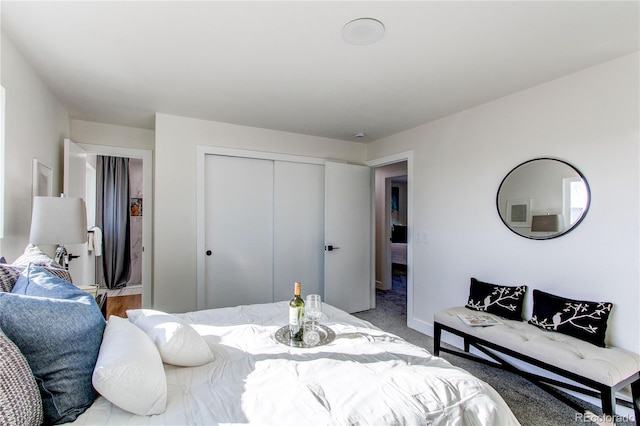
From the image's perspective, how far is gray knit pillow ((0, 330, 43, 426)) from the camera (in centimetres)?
78

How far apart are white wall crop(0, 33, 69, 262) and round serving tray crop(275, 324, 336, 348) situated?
1.69 m

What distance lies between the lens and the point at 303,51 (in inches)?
78.2

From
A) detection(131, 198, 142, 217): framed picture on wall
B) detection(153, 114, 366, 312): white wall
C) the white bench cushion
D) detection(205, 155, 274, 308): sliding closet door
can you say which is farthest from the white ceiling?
detection(131, 198, 142, 217): framed picture on wall

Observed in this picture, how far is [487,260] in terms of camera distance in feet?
9.43

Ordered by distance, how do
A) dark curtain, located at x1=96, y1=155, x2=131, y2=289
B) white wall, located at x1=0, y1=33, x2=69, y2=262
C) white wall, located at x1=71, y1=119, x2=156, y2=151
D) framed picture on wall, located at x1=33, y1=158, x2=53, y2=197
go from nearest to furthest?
white wall, located at x1=0, y1=33, x2=69, y2=262 < framed picture on wall, located at x1=33, y1=158, x2=53, y2=197 < white wall, located at x1=71, y1=119, x2=156, y2=151 < dark curtain, located at x1=96, y1=155, x2=131, y2=289

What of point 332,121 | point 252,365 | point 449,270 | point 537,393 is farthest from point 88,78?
point 537,393

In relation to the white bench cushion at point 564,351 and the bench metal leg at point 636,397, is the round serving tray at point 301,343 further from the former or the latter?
the bench metal leg at point 636,397

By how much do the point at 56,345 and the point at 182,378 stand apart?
1.59 feet

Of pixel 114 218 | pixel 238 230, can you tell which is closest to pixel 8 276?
pixel 238 230

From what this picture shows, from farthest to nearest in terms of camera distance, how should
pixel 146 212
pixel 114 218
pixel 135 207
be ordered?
1. pixel 135 207
2. pixel 114 218
3. pixel 146 212

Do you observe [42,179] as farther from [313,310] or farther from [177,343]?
[313,310]

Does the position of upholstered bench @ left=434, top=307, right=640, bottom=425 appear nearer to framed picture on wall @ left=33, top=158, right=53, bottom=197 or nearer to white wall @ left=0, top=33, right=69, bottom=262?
white wall @ left=0, top=33, right=69, bottom=262

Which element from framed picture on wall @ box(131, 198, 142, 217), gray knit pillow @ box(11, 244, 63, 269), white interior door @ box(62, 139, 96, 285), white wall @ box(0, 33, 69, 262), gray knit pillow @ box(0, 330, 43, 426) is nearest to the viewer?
gray knit pillow @ box(0, 330, 43, 426)

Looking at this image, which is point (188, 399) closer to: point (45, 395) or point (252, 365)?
point (252, 365)
